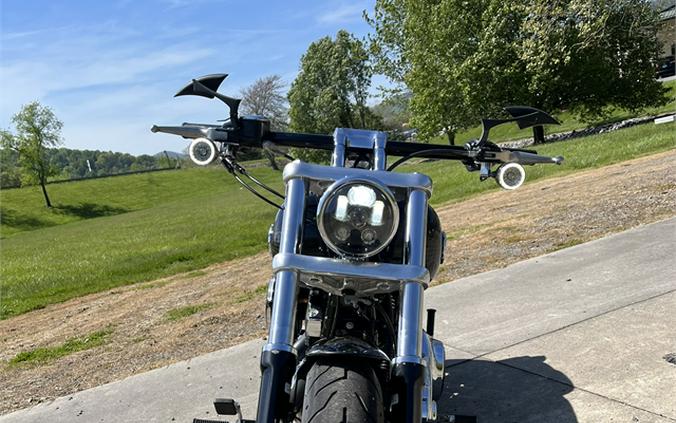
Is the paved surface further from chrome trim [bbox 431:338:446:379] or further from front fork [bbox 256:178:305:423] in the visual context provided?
front fork [bbox 256:178:305:423]

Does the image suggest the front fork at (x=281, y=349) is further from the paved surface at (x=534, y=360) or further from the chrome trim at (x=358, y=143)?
the paved surface at (x=534, y=360)

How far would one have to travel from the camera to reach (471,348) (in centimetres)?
418

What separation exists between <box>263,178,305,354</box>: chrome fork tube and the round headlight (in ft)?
0.48

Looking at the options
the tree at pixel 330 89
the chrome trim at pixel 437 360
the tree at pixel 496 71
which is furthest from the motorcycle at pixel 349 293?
the tree at pixel 330 89

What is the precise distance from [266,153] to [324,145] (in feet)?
1.00

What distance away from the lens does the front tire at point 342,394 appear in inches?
68.9

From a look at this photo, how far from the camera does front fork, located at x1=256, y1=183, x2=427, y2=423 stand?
1874 mm

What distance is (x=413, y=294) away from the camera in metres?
1.97

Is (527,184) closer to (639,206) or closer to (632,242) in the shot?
(639,206)

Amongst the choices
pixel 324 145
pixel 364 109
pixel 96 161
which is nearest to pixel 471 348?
pixel 324 145

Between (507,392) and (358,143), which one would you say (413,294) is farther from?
(507,392)

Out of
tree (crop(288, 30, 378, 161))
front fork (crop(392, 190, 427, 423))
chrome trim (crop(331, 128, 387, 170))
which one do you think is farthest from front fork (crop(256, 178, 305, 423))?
tree (crop(288, 30, 378, 161))

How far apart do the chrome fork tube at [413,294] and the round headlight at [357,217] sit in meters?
0.11

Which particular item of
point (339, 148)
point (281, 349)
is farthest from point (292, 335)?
point (339, 148)
